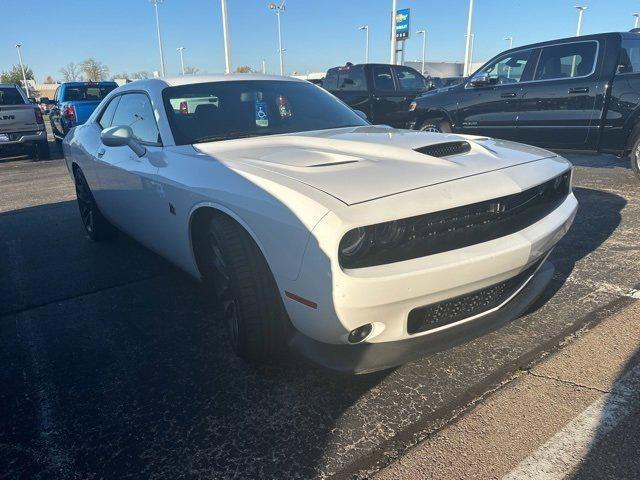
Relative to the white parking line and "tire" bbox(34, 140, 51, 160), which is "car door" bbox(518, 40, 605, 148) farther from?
"tire" bbox(34, 140, 51, 160)

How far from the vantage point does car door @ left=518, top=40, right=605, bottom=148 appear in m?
6.47

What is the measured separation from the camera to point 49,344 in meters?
2.87

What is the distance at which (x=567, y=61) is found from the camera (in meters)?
6.79

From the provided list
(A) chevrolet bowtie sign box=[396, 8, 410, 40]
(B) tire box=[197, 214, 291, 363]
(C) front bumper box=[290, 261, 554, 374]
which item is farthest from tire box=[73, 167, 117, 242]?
(A) chevrolet bowtie sign box=[396, 8, 410, 40]

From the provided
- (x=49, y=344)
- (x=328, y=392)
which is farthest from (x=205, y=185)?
(x=49, y=344)

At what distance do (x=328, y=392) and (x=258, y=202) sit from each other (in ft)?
3.09

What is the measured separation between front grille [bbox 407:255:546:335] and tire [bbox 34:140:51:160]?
40.1ft

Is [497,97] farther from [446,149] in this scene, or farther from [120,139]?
[120,139]

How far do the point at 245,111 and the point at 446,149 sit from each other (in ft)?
4.86

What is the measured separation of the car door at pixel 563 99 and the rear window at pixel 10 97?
1085 cm

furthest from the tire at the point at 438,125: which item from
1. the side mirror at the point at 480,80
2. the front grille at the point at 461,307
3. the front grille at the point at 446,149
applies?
the front grille at the point at 461,307

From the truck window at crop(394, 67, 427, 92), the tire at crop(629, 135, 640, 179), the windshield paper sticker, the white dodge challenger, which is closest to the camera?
the white dodge challenger

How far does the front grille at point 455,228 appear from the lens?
193cm

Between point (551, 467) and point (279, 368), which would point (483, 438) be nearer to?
point (551, 467)
